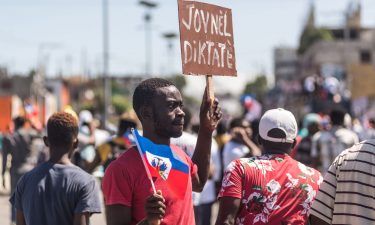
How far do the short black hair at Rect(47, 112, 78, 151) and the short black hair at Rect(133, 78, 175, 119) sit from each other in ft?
2.86

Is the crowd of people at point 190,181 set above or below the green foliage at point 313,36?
below

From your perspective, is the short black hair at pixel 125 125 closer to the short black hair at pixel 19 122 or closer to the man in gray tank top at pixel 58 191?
the man in gray tank top at pixel 58 191

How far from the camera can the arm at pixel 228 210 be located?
5055mm

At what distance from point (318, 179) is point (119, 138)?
13.4 feet

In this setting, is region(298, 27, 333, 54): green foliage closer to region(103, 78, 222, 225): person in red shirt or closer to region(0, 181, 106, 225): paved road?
region(0, 181, 106, 225): paved road

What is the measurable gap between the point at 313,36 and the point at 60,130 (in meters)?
90.9

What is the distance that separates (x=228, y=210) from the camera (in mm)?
5078

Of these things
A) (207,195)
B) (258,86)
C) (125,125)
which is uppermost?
(258,86)

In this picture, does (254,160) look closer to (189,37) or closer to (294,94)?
(189,37)

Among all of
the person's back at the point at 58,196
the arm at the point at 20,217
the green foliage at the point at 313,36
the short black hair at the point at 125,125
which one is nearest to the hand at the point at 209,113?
the person's back at the point at 58,196

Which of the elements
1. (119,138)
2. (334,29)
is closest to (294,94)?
(334,29)

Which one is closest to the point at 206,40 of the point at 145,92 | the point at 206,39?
the point at 206,39

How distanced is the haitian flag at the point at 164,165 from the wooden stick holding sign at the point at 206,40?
48cm

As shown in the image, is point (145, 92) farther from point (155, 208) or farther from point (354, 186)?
point (354, 186)
